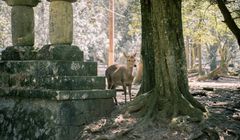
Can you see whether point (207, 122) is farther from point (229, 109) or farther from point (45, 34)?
point (45, 34)

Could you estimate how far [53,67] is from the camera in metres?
9.77

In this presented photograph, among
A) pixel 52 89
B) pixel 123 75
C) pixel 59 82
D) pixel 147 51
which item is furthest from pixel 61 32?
pixel 123 75

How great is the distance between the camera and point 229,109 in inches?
444

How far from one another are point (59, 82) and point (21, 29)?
1.96 meters

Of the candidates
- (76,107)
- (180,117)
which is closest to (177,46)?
(180,117)

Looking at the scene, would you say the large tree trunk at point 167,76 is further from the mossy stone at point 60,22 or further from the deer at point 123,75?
the deer at point 123,75

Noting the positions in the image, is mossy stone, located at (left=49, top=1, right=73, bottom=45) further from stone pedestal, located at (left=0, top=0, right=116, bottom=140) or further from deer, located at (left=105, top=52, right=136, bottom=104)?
deer, located at (left=105, top=52, right=136, bottom=104)

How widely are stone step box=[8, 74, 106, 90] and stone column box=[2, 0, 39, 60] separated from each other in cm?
61

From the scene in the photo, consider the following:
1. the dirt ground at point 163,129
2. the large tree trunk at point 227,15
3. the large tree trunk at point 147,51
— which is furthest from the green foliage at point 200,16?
the dirt ground at point 163,129

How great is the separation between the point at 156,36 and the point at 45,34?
3708cm

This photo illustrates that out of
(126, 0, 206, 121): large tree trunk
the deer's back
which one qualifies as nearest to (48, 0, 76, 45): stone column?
(126, 0, 206, 121): large tree trunk

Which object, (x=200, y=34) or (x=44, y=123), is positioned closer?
(x=44, y=123)

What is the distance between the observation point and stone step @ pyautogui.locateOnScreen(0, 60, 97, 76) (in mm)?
9773

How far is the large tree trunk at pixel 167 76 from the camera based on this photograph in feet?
31.6
